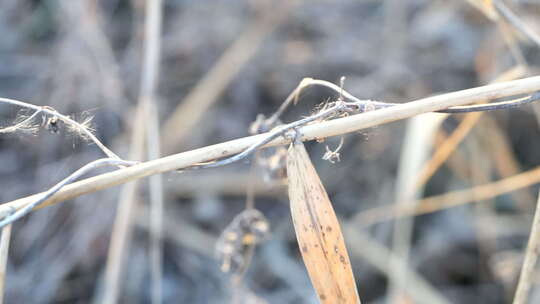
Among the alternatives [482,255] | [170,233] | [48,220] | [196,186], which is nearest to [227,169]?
[196,186]

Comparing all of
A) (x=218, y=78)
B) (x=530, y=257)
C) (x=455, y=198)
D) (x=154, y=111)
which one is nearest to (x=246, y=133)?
(x=218, y=78)

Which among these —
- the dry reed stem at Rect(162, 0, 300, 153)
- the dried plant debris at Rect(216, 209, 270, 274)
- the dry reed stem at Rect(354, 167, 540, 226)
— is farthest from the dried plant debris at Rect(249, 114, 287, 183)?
the dry reed stem at Rect(162, 0, 300, 153)

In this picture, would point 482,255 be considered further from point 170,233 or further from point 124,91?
point 124,91

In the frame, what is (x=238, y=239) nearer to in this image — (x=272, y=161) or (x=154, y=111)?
(x=272, y=161)

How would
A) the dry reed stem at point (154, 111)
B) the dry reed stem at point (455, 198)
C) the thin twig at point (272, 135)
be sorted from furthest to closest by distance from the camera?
the dry reed stem at point (455, 198), the dry reed stem at point (154, 111), the thin twig at point (272, 135)

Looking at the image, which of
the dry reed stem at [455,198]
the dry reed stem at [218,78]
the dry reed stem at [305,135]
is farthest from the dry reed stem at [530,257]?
the dry reed stem at [218,78]

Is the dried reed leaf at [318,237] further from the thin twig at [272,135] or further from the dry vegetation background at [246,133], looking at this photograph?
the dry vegetation background at [246,133]
